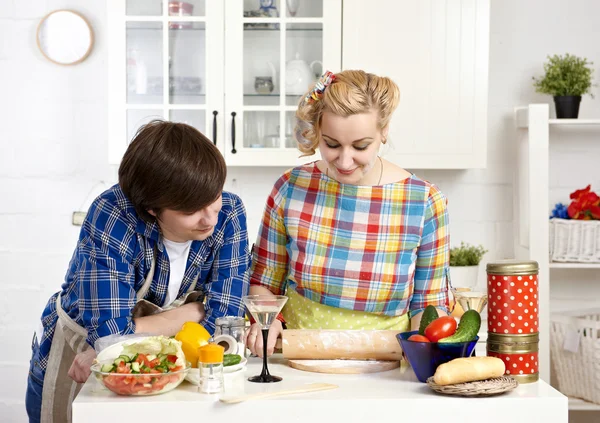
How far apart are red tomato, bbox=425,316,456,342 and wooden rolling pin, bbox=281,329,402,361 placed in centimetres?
14

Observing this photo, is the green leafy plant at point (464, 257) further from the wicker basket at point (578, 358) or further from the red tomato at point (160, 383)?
the red tomato at point (160, 383)

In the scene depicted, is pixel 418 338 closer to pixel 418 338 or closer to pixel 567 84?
pixel 418 338

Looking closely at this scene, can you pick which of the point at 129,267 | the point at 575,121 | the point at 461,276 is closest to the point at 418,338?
the point at 129,267

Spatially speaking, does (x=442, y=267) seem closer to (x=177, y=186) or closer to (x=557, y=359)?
(x=177, y=186)

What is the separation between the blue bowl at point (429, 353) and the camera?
1.59 meters

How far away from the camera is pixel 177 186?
1.63 m

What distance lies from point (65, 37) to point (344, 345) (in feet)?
7.34

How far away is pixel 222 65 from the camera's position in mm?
3158

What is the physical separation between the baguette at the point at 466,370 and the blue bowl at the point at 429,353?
4 cm

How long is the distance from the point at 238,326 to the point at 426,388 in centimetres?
40

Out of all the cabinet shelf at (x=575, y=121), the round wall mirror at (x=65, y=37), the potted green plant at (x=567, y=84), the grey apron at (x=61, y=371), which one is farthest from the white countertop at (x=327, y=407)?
the round wall mirror at (x=65, y=37)

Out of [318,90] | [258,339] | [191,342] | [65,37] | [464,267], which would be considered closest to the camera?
[191,342]

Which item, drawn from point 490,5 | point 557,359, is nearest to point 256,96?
point 490,5

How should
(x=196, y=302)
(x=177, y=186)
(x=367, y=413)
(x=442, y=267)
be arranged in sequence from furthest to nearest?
(x=442, y=267) → (x=196, y=302) → (x=177, y=186) → (x=367, y=413)
